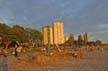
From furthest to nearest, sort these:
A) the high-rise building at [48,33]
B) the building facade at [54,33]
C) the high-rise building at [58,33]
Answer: the high-rise building at [58,33] < the building facade at [54,33] < the high-rise building at [48,33]

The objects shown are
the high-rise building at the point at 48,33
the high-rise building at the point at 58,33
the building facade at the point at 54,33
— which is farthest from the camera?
the high-rise building at the point at 58,33

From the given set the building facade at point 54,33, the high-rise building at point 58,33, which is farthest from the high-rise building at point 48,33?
the high-rise building at point 58,33

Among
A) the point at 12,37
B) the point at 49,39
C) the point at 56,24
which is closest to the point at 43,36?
the point at 49,39

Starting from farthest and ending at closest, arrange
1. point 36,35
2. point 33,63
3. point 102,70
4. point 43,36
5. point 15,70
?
point 43,36 < point 36,35 < point 33,63 < point 15,70 < point 102,70

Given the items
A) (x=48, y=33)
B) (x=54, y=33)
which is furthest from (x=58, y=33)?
(x=48, y=33)

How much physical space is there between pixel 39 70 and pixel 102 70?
3668mm

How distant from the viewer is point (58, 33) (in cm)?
10050

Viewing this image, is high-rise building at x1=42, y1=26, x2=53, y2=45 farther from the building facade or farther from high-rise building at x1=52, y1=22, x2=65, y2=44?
high-rise building at x1=52, y1=22, x2=65, y2=44

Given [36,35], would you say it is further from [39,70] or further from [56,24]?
[39,70]

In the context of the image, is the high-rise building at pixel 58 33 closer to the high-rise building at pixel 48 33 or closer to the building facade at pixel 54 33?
the building facade at pixel 54 33

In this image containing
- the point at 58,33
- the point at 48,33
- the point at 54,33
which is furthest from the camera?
the point at 58,33

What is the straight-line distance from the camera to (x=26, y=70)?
46.6 feet

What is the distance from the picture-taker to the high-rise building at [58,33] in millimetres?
98312

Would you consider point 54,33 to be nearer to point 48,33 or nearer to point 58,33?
point 58,33
